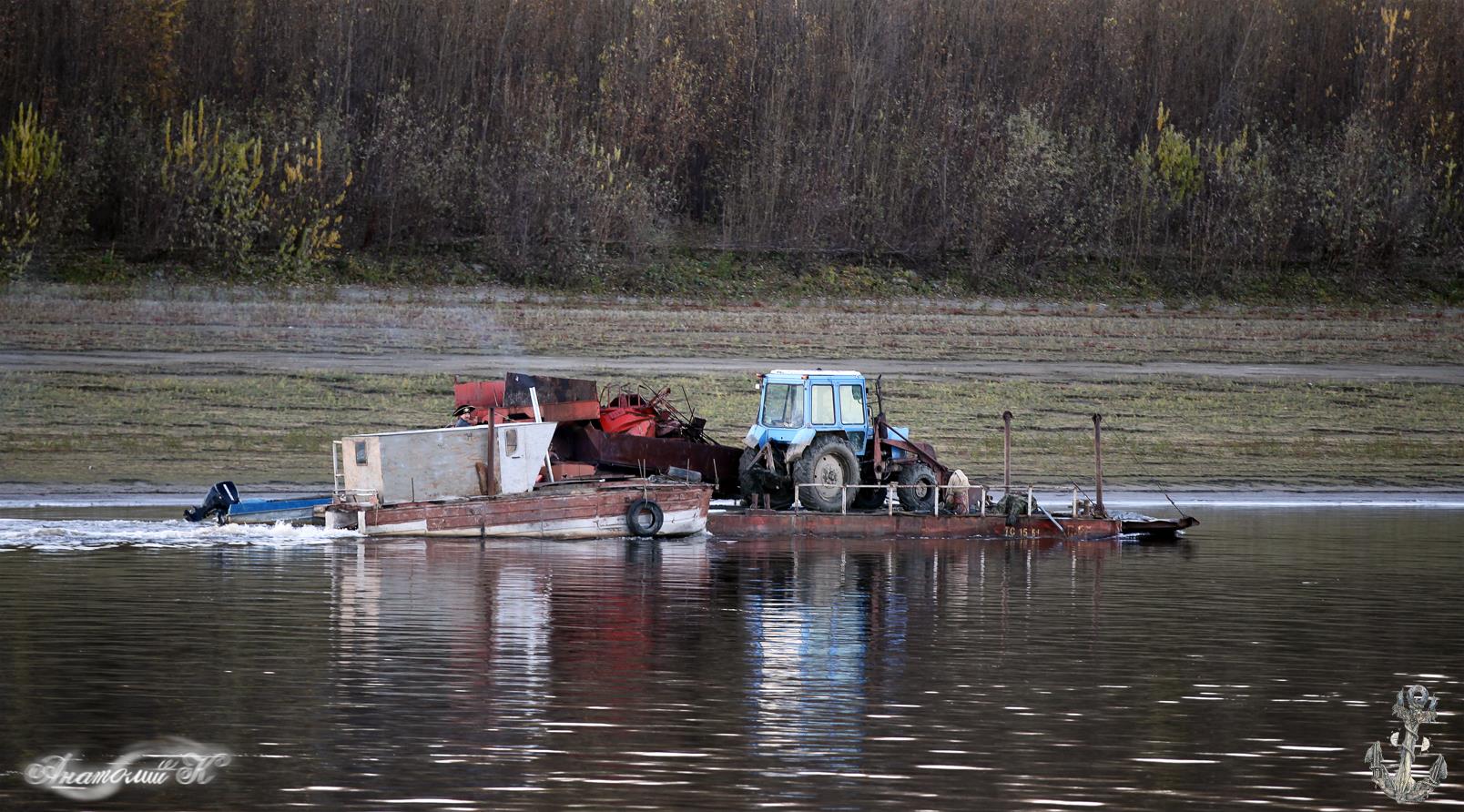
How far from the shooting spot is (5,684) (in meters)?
16.4

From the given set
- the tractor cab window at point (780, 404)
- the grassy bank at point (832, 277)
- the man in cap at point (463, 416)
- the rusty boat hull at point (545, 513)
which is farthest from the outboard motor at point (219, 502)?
the grassy bank at point (832, 277)

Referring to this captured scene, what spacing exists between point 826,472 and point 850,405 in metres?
1.21

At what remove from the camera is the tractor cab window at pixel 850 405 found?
3244cm

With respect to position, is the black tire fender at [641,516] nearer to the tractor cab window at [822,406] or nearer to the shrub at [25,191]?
the tractor cab window at [822,406]

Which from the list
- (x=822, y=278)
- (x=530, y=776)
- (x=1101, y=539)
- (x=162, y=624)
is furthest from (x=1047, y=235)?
(x=530, y=776)

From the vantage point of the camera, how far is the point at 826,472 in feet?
106

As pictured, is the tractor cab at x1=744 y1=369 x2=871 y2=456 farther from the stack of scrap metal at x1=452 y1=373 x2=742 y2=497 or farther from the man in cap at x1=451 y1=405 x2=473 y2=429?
the man in cap at x1=451 y1=405 x2=473 y2=429

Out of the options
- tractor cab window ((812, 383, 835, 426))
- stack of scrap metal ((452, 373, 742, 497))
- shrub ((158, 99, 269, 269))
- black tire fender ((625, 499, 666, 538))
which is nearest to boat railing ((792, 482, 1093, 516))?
tractor cab window ((812, 383, 835, 426))

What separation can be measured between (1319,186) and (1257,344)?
577 inches

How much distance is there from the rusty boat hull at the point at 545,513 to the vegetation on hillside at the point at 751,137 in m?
27.4

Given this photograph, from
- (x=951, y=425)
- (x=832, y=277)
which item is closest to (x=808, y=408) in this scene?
(x=951, y=425)

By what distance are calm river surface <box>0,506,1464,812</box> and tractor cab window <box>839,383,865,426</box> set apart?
436 cm

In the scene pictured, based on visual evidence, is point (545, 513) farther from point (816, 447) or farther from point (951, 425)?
point (951, 425)

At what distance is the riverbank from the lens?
134 ft
